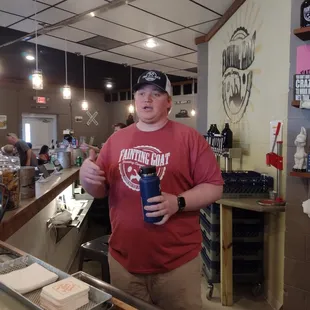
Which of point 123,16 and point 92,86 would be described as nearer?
point 123,16

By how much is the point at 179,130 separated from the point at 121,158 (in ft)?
0.97

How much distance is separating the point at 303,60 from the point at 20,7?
309cm

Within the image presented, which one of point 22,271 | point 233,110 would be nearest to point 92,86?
point 233,110

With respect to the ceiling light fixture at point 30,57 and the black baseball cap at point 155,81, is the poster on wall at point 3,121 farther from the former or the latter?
the black baseball cap at point 155,81

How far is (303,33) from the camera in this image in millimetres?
2066

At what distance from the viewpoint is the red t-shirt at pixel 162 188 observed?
1.37 metres

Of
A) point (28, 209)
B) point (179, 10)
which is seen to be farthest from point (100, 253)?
point (179, 10)

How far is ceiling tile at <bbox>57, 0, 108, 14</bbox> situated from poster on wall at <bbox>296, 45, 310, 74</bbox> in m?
2.23

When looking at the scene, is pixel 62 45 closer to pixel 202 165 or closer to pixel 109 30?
pixel 109 30

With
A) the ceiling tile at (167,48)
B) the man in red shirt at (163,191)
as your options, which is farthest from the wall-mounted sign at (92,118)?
the man in red shirt at (163,191)

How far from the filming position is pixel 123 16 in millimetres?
3893

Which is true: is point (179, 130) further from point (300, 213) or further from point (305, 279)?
point (305, 279)

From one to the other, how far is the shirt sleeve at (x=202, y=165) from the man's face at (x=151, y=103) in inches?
7.6

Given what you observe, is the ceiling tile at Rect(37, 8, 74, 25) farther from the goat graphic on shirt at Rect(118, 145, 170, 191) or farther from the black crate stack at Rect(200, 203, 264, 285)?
the goat graphic on shirt at Rect(118, 145, 170, 191)
